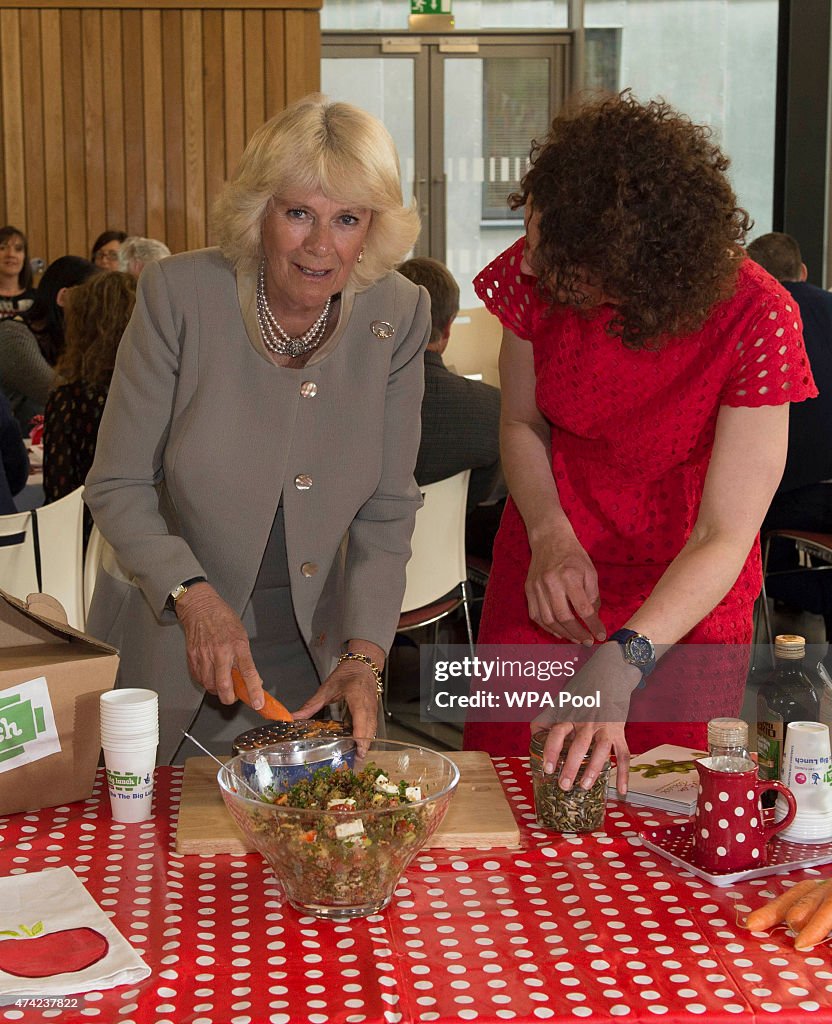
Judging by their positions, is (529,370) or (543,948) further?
(529,370)

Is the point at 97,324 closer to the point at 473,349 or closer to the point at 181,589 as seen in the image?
the point at 181,589

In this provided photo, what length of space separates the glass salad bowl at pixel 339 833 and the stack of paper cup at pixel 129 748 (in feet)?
0.66

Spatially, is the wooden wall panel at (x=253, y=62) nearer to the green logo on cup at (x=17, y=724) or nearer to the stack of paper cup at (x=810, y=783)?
the green logo on cup at (x=17, y=724)

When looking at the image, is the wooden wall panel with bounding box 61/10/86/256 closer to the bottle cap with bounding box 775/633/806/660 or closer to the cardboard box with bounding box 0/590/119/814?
the cardboard box with bounding box 0/590/119/814

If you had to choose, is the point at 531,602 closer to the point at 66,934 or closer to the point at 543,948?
the point at 543,948

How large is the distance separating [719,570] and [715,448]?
20cm

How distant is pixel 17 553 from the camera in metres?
3.47

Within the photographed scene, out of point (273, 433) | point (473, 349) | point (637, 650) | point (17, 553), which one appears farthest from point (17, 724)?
point (473, 349)

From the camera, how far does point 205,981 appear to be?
48.5 inches

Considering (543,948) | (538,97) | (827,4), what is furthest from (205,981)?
(538,97)

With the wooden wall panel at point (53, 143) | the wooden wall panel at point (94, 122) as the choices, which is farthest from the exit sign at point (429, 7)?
the wooden wall panel at point (53, 143)

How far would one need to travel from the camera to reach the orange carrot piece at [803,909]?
4.31 feet

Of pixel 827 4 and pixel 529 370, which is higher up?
pixel 827 4

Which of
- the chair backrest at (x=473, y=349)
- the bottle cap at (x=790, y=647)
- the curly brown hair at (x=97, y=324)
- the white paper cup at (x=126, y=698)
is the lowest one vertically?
the white paper cup at (x=126, y=698)
